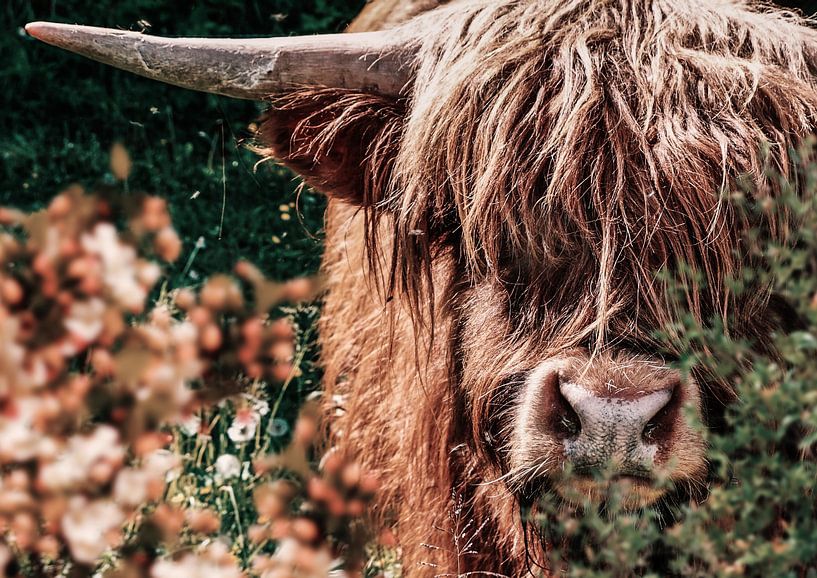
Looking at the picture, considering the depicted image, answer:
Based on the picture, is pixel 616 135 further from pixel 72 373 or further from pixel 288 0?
pixel 288 0

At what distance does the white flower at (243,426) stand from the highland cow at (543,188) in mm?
948

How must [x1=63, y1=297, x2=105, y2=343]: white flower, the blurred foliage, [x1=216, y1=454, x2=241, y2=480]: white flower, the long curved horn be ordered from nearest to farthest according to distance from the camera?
1. the long curved horn
2. [x1=216, y1=454, x2=241, y2=480]: white flower
3. [x1=63, y1=297, x2=105, y2=343]: white flower
4. the blurred foliage

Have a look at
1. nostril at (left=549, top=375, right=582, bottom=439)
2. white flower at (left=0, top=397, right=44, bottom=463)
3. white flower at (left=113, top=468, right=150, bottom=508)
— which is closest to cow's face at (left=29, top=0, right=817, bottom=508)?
nostril at (left=549, top=375, right=582, bottom=439)

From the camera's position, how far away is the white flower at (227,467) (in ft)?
11.9

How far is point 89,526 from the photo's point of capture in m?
2.99

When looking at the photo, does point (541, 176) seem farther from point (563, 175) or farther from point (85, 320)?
point (85, 320)

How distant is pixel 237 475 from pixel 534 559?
4.16 feet

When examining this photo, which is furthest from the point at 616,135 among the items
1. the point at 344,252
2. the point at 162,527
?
the point at 162,527

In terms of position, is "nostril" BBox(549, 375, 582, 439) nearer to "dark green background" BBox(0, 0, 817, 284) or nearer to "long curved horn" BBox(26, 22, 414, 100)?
"long curved horn" BBox(26, 22, 414, 100)

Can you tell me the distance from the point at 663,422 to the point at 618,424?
0.38 ft

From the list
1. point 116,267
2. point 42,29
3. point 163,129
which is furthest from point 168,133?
point 42,29

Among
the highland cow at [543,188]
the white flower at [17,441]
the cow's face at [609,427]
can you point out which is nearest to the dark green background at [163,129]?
the white flower at [17,441]

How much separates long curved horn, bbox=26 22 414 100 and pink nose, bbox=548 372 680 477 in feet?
3.07

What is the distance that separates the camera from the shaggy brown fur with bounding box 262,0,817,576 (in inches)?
93.0
